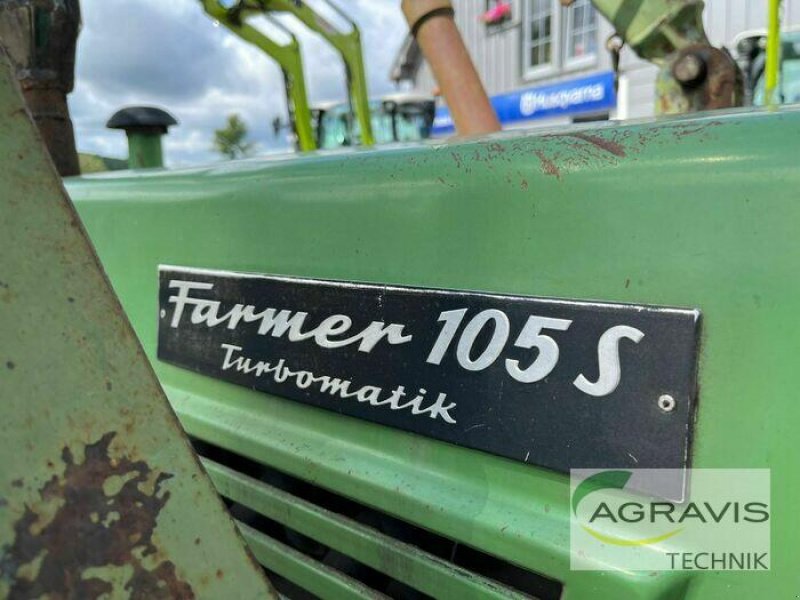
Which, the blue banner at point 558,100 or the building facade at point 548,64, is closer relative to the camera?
the building facade at point 548,64

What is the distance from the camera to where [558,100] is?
10516mm

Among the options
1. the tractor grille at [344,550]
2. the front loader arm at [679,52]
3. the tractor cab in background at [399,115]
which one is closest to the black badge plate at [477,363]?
the tractor grille at [344,550]

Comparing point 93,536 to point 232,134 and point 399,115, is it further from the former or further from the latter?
point 232,134

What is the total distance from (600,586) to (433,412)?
263 millimetres

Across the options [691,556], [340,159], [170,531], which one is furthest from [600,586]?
[340,159]

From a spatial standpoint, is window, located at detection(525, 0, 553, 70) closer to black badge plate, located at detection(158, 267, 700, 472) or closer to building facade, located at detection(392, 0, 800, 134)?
building facade, located at detection(392, 0, 800, 134)

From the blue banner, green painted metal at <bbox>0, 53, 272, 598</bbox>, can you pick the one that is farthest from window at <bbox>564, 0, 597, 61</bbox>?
green painted metal at <bbox>0, 53, 272, 598</bbox>

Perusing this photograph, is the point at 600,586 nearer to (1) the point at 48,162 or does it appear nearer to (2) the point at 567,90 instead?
(1) the point at 48,162

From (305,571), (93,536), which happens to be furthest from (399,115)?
(93,536)

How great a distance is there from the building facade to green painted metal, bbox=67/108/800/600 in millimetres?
8196

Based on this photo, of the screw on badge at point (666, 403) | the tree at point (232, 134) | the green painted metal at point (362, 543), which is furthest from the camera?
the tree at point (232, 134)

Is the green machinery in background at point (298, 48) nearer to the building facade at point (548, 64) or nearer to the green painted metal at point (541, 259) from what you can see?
the green painted metal at point (541, 259)

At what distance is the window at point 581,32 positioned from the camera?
9906mm

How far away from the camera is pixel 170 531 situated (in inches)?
26.3
